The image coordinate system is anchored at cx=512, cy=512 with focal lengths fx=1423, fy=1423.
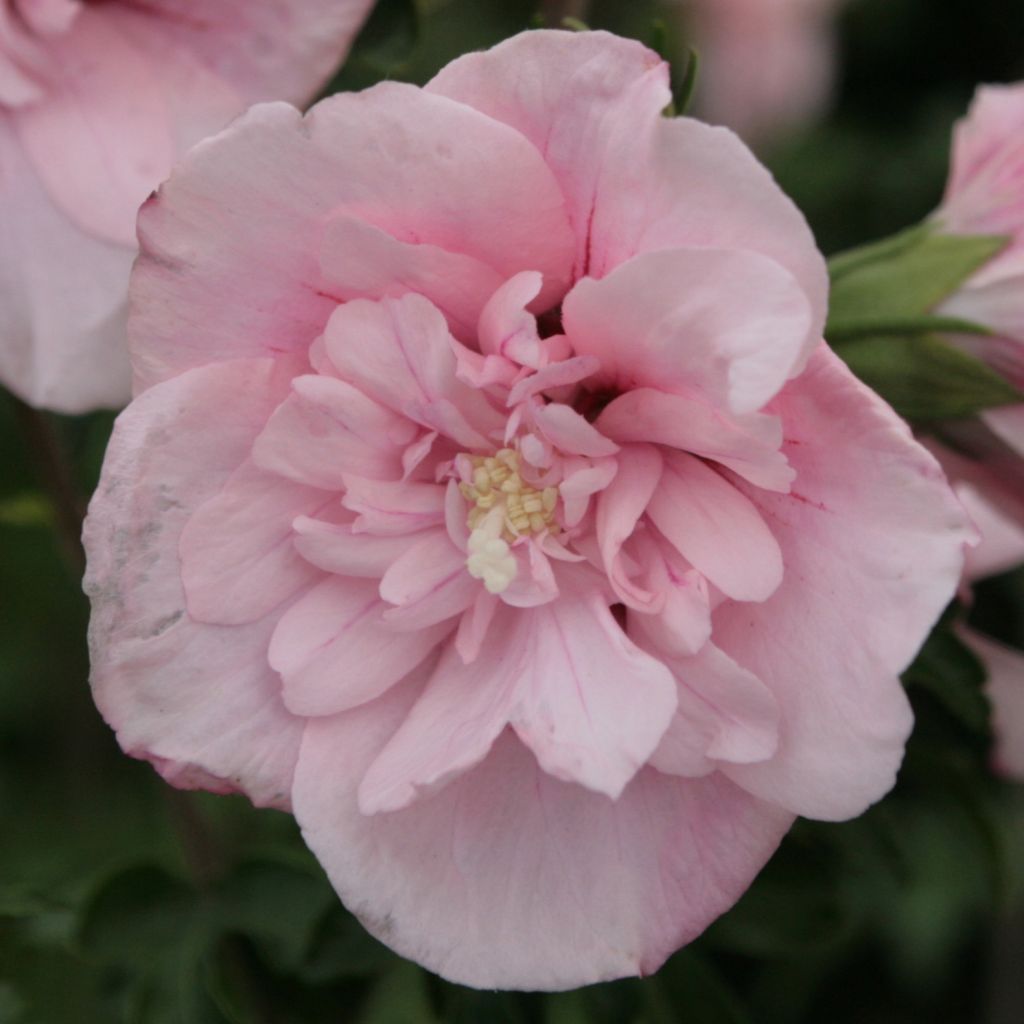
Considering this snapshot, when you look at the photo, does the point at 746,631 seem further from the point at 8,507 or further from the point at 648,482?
the point at 8,507

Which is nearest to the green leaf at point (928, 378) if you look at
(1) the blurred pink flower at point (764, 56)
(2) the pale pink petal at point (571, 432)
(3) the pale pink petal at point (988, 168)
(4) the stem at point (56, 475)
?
(3) the pale pink petal at point (988, 168)

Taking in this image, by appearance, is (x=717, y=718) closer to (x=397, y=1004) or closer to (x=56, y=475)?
(x=56, y=475)

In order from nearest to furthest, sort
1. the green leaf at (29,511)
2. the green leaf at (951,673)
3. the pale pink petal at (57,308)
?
the pale pink petal at (57,308)
the green leaf at (951,673)
the green leaf at (29,511)

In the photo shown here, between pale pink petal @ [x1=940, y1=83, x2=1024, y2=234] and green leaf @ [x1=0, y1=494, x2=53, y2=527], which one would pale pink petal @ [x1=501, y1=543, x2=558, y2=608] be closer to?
pale pink petal @ [x1=940, y1=83, x2=1024, y2=234]

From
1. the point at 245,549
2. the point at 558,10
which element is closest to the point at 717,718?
the point at 245,549

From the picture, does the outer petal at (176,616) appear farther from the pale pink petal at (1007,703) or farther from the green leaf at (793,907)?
the pale pink petal at (1007,703)

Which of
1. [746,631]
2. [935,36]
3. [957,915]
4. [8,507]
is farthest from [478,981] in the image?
[935,36]
